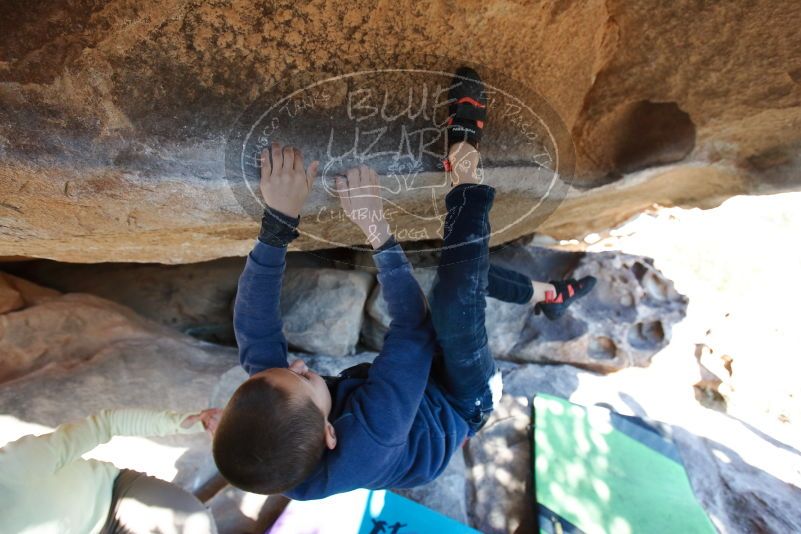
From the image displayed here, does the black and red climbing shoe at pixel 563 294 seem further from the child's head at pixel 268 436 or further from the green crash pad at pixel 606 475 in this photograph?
the child's head at pixel 268 436

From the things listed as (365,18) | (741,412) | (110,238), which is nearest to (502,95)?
(365,18)

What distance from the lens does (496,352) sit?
8.45ft

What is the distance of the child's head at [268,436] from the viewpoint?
0.91 m

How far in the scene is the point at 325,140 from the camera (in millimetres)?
1231

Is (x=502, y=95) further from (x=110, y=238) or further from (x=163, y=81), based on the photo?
(x=110, y=238)

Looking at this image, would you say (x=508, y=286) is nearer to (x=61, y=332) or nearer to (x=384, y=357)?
(x=384, y=357)

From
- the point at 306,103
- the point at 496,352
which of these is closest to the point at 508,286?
the point at 496,352

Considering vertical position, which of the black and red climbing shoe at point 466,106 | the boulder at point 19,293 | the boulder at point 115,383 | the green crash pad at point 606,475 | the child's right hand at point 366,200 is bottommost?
the green crash pad at point 606,475

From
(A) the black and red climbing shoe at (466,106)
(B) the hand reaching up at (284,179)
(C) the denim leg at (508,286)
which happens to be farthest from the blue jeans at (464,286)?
(C) the denim leg at (508,286)

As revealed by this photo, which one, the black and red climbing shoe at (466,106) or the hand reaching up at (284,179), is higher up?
the black and red climbing shoe at (466,106)

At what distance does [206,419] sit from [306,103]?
931mm

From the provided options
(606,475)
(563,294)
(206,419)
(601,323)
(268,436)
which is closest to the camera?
(268,436)

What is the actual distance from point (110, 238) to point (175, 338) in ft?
2.73

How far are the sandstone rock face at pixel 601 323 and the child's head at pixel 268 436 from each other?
A: 4.88 feet
